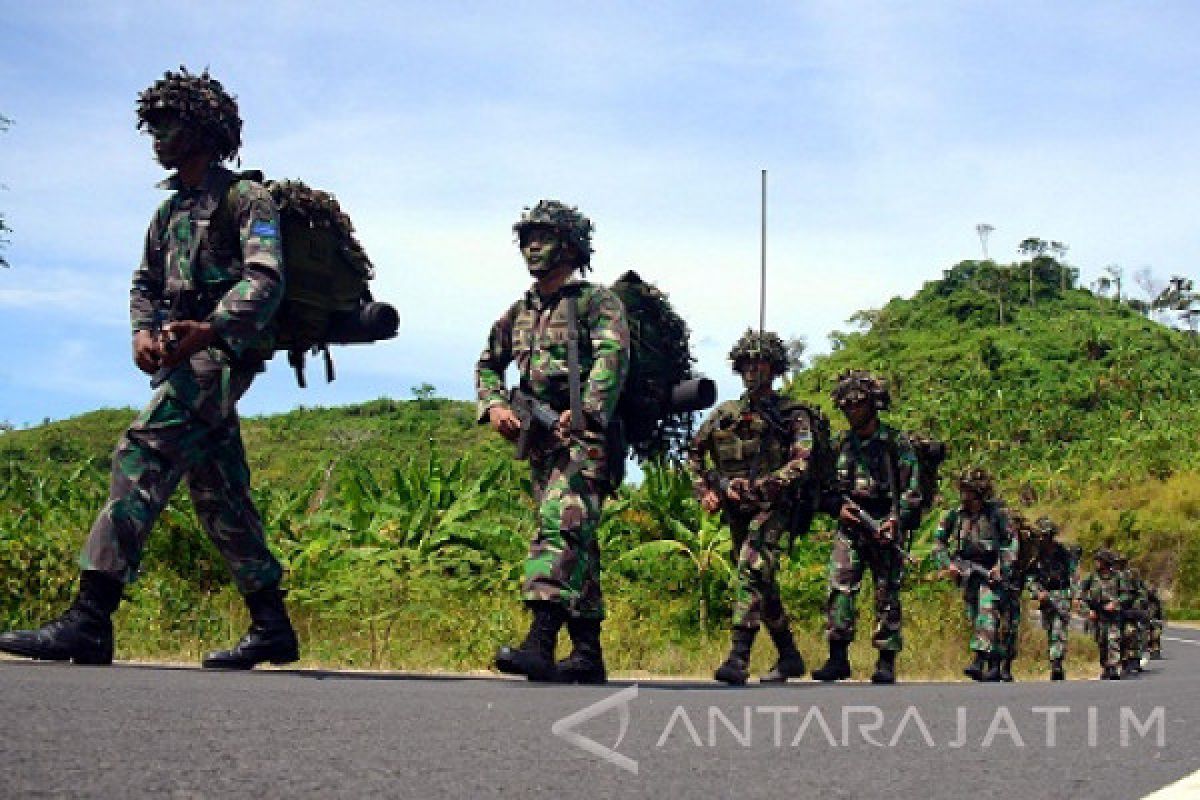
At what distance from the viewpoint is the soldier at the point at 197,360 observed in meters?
5.42

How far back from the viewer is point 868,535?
10.1 meters

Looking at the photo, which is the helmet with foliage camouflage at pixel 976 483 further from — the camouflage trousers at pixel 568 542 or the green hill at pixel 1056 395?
the green hill at pixel 1056 395

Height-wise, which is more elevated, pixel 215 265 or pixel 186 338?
pixel 215 265

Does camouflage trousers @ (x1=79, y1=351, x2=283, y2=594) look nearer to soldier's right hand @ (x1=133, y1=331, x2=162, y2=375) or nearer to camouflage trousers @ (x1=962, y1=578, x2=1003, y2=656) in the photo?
soldier's right hand @ (x1=133, y1=331, x2=162, y2=375)

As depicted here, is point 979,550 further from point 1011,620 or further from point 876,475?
point 876,475

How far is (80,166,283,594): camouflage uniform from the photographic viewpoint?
5.45m

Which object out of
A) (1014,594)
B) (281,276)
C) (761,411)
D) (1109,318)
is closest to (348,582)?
(761,411)

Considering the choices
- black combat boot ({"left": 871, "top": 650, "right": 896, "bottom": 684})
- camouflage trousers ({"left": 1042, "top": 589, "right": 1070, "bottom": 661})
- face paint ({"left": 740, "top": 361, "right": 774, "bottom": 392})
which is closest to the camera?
face paint ({"left": 740, "top": 361, "right": 774, "bottom": 392})

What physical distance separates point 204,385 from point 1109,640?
491 inches

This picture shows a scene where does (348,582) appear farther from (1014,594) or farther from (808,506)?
(1014,594)

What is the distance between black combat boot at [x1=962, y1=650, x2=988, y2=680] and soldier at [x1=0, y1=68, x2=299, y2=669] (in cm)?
688

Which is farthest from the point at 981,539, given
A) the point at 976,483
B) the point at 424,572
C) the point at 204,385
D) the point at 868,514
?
the point at 204,385

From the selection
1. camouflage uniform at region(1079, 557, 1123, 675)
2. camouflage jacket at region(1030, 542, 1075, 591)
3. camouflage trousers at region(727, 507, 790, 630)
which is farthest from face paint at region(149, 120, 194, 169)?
camouflage jacket at region(1030, 542, 1075, 591)

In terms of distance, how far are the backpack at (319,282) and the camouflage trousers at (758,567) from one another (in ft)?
11.0
